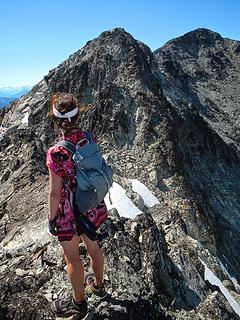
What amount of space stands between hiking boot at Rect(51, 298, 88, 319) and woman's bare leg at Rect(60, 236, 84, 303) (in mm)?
190

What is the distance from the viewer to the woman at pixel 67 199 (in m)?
5.88

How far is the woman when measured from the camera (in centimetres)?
588

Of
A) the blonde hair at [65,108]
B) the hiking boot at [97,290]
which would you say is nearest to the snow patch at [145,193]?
the hiking boot at [97,290]

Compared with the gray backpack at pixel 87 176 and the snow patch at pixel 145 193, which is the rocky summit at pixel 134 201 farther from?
the gray backpack at pixel 87 176

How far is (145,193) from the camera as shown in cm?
2264

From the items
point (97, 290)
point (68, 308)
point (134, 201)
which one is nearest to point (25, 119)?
point (134, 201)

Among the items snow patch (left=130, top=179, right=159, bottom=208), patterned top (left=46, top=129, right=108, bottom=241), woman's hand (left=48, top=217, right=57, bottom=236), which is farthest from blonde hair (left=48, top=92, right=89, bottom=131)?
snow patch (left=130, top=179, right=159, bottom=208)

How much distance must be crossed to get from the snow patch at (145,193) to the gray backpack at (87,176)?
51.4 ft

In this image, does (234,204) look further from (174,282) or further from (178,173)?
(174,282)

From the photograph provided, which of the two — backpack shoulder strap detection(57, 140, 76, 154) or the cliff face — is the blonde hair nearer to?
backpack shoulder strap detection(57, 140, 76, 154)

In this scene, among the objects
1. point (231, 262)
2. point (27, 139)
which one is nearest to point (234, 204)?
point (231, 262)

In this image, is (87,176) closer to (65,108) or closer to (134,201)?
(65,108)

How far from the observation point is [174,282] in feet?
30.1

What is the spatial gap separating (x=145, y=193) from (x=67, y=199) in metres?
16.6
